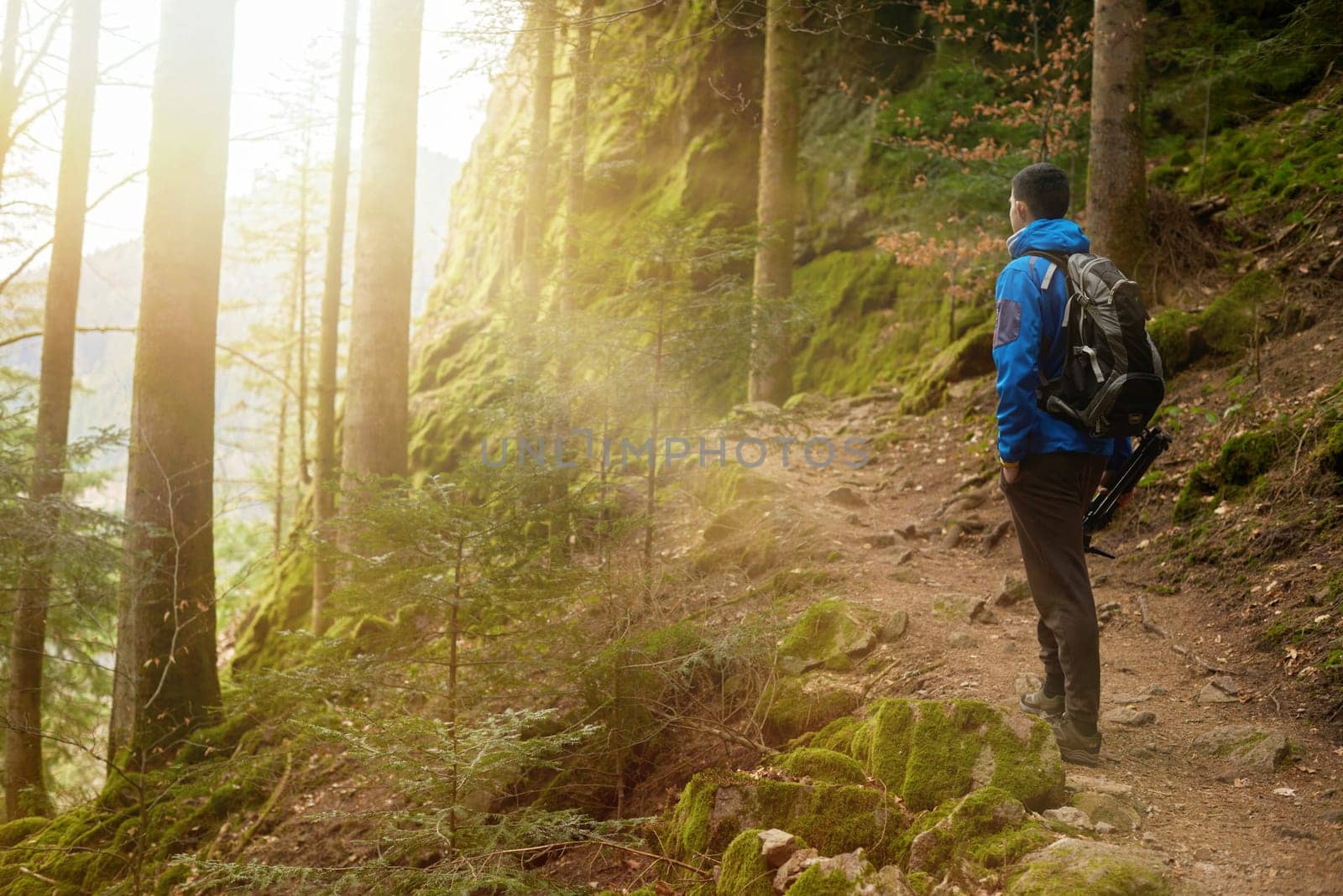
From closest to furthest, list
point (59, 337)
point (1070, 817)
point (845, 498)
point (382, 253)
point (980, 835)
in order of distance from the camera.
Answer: point (980, 835) → point (1070, 817) → point (845, 498) → point (382, 253) → point (59, 337)

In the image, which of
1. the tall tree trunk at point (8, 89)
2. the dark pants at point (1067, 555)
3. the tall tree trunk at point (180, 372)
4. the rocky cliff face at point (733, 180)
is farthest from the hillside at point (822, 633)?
the tall tree trunk at point (8, 89)

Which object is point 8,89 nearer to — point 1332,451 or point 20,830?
point 20,830

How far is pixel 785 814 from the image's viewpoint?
130 inches

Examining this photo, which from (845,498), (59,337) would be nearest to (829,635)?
(845,498)

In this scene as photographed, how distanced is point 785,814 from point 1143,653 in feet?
8.95

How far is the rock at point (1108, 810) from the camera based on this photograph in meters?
2.98

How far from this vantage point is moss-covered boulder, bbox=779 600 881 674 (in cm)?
474

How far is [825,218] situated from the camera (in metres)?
13.4

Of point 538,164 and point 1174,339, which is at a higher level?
point 538,164

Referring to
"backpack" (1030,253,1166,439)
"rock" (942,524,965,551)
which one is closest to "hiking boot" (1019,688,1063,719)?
"backpack" (1030,253,1166,439)

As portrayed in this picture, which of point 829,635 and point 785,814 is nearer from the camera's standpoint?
point 785,814

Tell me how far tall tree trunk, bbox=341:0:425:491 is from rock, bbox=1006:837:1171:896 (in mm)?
7049

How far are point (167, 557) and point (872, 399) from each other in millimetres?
8295

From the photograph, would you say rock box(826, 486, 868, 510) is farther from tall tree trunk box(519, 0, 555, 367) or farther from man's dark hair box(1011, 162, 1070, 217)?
man's dark hair box(1011, 162, 1070, 217)
